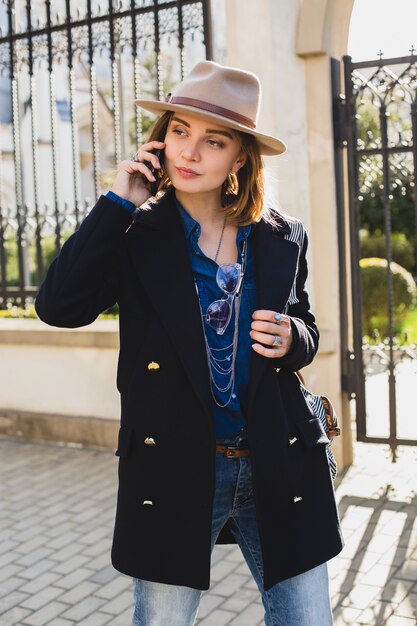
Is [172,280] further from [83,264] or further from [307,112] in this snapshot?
[307,112]

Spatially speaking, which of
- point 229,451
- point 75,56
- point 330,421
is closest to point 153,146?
point 229,451

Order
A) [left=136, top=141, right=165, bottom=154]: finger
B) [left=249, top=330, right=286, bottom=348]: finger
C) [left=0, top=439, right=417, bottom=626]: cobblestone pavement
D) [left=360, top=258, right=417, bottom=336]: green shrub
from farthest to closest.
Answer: [left=360, top=258, right=417, bottom=336]: green shrub, [left=0, top=439, right=417, bottom=626]: cobblestone pavement, [left=136, top=141, right=165, bottom=154]: finger, [left=249, top=330, right=286, bottom=348]: finger

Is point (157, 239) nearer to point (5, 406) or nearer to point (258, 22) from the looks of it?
point (258, 22)

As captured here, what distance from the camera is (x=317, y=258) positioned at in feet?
18.7

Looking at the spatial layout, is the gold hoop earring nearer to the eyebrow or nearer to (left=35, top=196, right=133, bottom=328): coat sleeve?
the eyebrow

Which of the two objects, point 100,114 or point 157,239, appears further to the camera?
point 100,114

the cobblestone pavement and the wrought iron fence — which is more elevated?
the wrought iron fence

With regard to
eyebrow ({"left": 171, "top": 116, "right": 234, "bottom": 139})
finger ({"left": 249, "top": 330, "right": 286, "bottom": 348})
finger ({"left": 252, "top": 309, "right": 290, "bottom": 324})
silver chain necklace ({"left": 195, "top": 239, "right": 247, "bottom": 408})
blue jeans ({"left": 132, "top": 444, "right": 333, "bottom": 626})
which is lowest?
blue jeans ({"left": 132, "top": 444, "right": 333, "bottom": 626})

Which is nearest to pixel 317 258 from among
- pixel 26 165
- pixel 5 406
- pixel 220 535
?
pixel 5 406

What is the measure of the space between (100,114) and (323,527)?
18872 mm

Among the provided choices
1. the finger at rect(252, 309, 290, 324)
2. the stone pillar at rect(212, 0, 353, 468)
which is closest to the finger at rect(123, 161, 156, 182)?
the finger at rect(252, 309, 290, 324)

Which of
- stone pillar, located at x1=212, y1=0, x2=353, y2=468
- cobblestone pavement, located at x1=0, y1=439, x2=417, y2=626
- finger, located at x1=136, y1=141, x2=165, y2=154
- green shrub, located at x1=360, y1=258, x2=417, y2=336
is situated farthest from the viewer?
green shrub, located at x1=360, y1=258, x2=417, y2=336

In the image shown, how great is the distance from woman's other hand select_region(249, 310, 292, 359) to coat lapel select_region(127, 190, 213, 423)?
13cm

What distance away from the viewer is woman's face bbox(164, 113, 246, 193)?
2.28m
